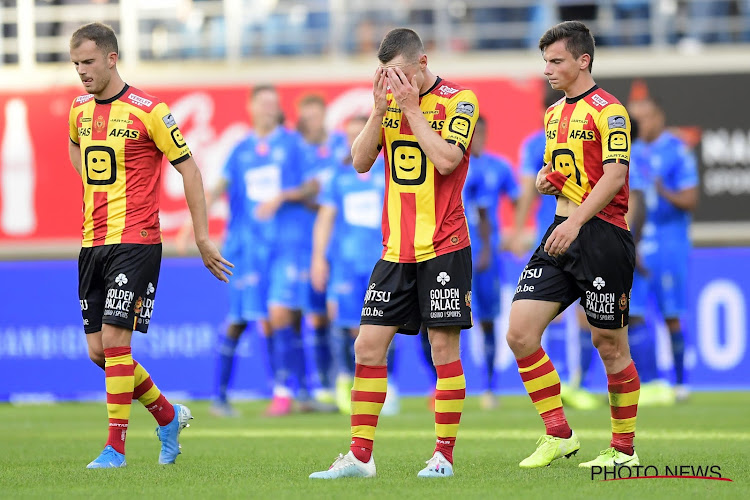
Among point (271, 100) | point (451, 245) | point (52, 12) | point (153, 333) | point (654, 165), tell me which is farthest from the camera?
point (52, 12)

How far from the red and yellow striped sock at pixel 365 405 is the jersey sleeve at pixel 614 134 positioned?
1.57 m

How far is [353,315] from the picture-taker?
40.9 feet

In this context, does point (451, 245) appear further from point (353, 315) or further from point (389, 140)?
point (353, 315)

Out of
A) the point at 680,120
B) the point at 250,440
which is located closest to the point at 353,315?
the point at 250,440

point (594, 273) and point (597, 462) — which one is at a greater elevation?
point (594, 273)

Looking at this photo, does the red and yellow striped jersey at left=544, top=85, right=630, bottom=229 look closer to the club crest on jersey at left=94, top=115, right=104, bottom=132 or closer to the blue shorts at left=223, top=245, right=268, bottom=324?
the club crest on jersey at left=94, top=115, right=104, bottom=132

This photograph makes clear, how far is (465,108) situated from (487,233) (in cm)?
636

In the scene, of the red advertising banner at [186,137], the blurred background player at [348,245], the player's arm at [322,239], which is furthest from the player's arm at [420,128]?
the red advertising banner at [186,137]

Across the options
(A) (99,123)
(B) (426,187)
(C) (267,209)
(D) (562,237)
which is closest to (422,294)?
(B) (426,187)

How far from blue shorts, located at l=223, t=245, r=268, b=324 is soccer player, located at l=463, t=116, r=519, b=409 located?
6.88ft

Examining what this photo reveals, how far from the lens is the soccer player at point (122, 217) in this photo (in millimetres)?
7133

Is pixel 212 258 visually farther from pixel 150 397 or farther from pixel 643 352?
pixel 643 352

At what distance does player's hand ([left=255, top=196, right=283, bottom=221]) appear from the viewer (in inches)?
513

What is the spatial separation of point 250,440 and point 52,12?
10.5 metres
